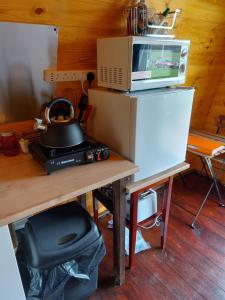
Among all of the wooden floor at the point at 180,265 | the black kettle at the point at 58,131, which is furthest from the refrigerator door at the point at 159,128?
the wooden floor at the point at 180,265

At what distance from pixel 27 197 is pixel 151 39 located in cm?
94

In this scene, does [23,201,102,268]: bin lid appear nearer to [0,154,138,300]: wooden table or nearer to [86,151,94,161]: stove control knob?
[0,154,138,300]: wooden table

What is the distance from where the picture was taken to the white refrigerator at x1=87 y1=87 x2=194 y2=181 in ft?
3.71

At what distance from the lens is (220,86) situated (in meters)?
2.45

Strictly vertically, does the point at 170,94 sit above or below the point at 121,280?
above

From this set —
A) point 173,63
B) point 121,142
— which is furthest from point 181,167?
point 173,63

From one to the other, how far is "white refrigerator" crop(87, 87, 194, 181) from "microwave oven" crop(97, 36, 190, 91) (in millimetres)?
55

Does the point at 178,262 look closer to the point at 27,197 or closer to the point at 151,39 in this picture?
the point at 27,197

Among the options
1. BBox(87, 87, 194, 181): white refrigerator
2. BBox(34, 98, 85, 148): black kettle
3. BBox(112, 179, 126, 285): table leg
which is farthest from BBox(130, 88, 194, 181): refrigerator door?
BBox(34, 98, 85, 148): black kettle

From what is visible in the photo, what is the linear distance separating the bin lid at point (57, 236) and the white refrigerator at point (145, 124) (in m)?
0.39

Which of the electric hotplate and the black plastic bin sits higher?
the electric hotplate

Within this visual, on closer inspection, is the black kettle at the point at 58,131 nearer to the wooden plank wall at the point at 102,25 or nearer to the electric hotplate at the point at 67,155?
the electric hotplate at the point at 67,155

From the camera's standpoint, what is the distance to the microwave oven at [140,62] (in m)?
1.11

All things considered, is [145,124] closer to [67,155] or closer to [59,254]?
[67,155]
